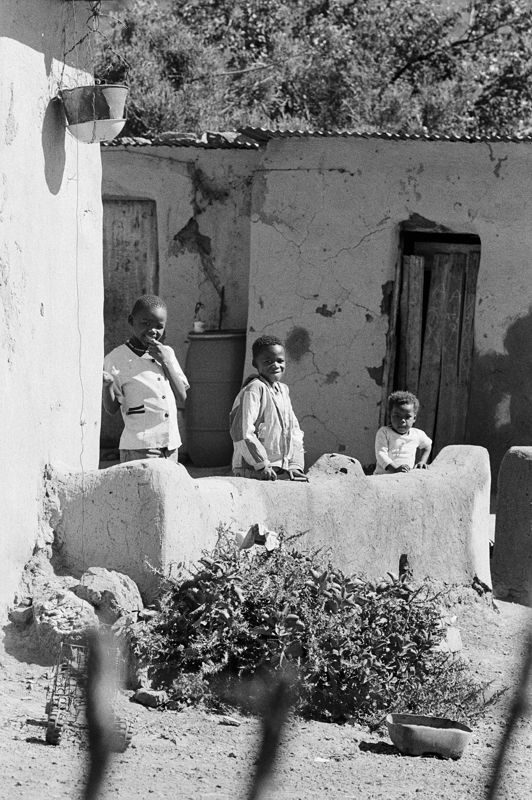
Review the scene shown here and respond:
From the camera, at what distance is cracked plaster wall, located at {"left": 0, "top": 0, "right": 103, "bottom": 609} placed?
181 inches

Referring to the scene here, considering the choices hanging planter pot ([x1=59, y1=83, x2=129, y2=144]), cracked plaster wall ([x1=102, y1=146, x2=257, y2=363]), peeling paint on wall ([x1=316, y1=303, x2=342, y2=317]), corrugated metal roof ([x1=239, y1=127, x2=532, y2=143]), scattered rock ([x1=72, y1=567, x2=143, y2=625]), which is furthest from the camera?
cracked plaster wall ([x1=102, y1=146, x2=257, y2=363])

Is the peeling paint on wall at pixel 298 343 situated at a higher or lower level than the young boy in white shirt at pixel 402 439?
→ higher

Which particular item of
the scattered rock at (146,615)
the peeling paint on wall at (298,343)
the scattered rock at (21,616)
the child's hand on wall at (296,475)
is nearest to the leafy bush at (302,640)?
the scattered rock at (146,615)

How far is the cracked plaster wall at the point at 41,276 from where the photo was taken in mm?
4594

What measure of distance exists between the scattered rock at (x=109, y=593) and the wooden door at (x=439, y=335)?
5.11 m

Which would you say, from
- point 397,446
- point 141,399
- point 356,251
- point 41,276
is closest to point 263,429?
point 141,399

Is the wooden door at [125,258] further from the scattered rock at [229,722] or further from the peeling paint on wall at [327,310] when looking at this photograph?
the scattered rock at [229,722]

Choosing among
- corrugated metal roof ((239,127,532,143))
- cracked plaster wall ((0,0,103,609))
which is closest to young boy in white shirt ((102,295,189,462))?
cracked plaster wall ((0,0,103,609))

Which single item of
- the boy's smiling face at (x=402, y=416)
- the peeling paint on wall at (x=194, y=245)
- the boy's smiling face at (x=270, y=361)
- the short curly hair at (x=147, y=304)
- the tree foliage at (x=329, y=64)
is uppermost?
the tree foliage at (x=329, y=64)

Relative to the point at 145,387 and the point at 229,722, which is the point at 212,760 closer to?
the point at 229,722

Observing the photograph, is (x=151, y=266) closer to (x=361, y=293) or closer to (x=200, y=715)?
(x=361, y=293)

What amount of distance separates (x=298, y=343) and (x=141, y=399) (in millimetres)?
4077

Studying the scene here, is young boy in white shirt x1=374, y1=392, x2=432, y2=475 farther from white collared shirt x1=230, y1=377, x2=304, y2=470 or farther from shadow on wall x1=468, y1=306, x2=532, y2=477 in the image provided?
shadow on wall x1=468, y1=306, x2=532, y2=477

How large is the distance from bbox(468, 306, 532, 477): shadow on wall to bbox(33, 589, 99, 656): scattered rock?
534 cm
